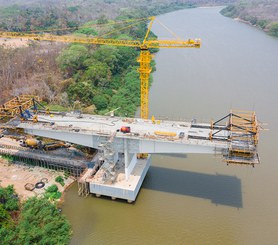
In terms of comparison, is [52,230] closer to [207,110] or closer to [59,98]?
[59,98]

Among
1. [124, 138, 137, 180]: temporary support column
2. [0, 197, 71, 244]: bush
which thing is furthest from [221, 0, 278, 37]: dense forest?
[0, 197, 71, 244]: bush

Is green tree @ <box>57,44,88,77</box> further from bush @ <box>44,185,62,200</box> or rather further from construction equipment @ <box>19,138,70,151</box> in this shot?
bush @ <box>44,185,62,200</box>

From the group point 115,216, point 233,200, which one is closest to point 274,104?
point 233,200

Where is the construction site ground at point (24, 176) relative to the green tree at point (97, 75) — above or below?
below

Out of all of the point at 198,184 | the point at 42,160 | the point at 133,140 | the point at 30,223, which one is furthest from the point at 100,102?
the point at 30,223

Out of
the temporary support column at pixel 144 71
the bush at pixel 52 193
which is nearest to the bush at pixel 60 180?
the bush at pixel 52 193

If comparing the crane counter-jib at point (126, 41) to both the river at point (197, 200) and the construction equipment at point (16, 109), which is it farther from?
the construction equipment at point (16, 109)

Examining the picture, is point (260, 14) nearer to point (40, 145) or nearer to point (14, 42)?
point (14, 42)
